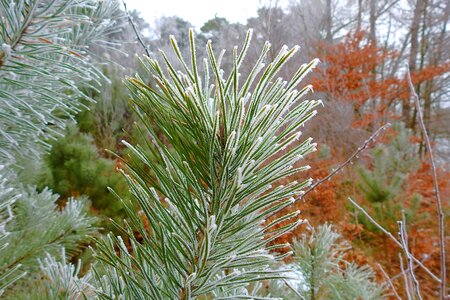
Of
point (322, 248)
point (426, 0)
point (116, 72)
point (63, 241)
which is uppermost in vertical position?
point (426, 0)

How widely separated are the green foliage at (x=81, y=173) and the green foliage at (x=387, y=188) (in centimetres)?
259

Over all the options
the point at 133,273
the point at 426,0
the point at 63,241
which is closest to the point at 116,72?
the point at 63,241

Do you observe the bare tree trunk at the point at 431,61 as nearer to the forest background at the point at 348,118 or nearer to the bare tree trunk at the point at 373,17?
the forest background at the point at 348,118

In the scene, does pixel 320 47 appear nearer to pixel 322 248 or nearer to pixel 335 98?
pixel 335 98

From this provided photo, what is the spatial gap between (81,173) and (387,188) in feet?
10.0

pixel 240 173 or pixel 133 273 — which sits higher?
pixel 240 173

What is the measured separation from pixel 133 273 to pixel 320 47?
7.86 metres

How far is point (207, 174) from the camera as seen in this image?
0.38 m

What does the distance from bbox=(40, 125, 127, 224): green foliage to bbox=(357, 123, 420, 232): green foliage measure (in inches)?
102

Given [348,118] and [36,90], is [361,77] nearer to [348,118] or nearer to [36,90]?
[348,118]

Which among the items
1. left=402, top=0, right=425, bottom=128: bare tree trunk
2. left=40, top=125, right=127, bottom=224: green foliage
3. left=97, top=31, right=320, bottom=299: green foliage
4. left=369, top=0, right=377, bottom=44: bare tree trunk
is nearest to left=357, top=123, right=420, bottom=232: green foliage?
left=40, top=125, right=127, bottom=224: green foliage

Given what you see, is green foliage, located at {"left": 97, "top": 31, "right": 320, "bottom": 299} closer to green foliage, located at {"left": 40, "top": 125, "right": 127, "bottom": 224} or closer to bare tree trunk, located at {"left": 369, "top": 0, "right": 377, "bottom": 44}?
green foliage, located at {"left": 40, "top": 125, "right": 127, "bottom": 224}

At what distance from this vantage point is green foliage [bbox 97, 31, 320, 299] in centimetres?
35

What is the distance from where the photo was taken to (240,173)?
34 cm
